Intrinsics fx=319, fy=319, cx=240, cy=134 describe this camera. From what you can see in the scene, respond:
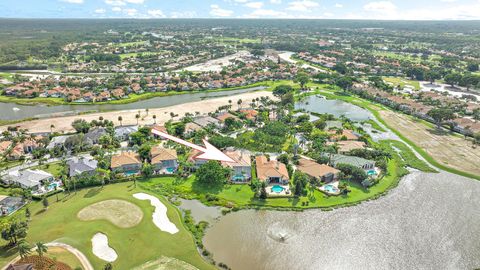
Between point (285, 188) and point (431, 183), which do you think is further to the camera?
point (431, 183)

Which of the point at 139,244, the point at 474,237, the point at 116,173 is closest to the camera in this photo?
the point at 139,244

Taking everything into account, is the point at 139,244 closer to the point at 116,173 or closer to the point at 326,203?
the point at 116,173

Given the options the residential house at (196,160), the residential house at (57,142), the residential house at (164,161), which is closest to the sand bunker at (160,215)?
the residential house at (164,161)

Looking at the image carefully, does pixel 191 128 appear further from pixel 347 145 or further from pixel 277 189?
pixel 347 145

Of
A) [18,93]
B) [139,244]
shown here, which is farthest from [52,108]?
[139,244]

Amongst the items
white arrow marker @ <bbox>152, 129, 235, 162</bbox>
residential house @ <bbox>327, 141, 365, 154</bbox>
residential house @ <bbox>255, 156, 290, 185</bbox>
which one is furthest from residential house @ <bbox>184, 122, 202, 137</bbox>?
residential house @ <bbox>327, 141, 365, 154</bbox>

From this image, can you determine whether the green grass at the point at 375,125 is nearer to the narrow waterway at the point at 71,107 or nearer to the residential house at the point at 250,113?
the residential house at the point at 250,113

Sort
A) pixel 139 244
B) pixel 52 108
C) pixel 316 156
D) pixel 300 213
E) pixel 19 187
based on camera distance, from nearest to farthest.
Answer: pixel 139 244 < pixel 300 213 < pixel 19 187 < pixel 316 156 < pixel 52 108
